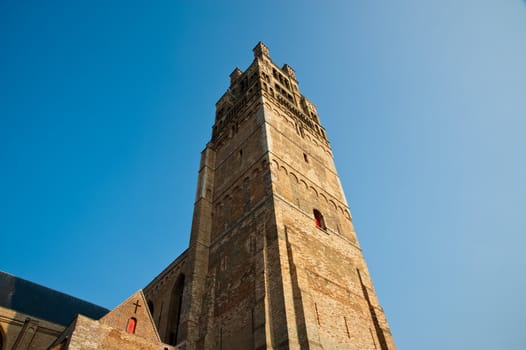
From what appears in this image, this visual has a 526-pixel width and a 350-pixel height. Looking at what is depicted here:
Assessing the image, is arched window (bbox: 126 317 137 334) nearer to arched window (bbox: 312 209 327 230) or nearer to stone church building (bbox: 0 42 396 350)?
stone church building (bbox: 0 42 396 350)

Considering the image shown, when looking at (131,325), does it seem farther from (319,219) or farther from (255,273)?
(319,219)

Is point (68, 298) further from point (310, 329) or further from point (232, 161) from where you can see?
point (310, 329)

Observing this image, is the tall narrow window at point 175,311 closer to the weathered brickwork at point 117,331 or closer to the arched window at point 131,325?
the weathered brickwork at point 117,331

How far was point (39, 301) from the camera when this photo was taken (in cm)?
2028

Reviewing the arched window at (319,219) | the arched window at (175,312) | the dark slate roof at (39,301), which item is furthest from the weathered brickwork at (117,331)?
the arched window at (319,219)

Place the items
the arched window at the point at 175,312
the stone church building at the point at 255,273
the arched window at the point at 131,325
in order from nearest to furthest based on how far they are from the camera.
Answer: the stone church building at the point at 255,273
the arched window at the point at 131,325
the arched window at the point at 175,312

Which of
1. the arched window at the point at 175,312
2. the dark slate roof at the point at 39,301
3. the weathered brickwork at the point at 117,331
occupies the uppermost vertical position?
the dark slate roof at the point at 39,301

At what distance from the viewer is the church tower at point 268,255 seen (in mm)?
12148

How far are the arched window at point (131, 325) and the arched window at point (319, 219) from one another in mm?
9238

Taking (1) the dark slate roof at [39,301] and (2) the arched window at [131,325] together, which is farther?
(1) the dark slate roof at [39,301]

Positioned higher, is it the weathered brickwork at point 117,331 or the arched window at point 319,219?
the arched window at point 319,219

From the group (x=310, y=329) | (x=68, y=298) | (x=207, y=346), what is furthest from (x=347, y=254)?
(x=68, y=298)

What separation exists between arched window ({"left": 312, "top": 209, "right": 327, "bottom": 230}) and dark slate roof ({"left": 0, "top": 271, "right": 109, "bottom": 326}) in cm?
1449

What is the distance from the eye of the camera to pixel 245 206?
1747cm
